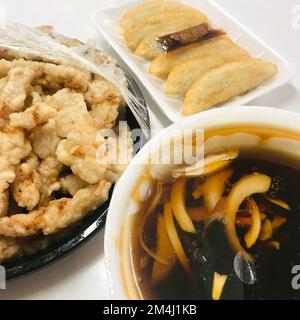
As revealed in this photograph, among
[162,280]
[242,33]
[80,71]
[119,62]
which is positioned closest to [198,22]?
[242,33]

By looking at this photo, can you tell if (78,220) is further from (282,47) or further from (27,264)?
→ (282,47)

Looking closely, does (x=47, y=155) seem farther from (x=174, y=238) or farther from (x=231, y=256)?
(x=231, y=256)

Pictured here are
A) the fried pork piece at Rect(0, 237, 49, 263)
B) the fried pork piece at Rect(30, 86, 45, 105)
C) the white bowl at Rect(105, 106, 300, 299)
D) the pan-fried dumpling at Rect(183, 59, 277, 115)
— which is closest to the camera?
the white bowl at Rect(105, 106, 300, 299)


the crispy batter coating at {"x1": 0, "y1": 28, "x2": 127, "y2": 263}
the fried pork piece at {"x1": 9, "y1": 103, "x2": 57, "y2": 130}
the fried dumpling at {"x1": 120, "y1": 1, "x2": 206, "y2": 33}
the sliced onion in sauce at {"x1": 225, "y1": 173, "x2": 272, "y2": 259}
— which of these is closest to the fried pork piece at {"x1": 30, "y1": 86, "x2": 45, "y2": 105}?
the crispy batter coating at {"x1": 0, "y1": 28, "x2": 127, "y2": 263}

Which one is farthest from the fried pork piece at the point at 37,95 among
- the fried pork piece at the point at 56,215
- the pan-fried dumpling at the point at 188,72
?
the pan-fried dumpling at the point at 188,72

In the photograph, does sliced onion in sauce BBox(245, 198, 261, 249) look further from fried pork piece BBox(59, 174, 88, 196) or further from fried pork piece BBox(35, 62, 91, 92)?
fried pork piece BBox(35, 62, 91, 92)

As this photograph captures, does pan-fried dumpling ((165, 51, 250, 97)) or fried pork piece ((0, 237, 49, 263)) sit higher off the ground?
pan-fried dumpling ((165, 51, 250, 97))

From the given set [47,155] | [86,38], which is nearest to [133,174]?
[47,155]
